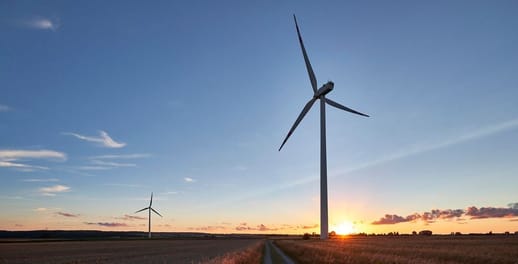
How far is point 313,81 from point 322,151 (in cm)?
1764

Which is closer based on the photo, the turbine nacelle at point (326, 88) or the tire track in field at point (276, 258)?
the tire track in field at point (276, 258)

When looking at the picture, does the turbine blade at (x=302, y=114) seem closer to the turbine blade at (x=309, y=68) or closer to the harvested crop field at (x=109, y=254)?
the turbine blade at (x=309, y=68)

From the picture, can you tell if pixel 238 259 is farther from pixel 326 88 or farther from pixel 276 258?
pixel 326 88

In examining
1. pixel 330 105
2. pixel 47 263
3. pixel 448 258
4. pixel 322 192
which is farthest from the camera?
pixel 330 105

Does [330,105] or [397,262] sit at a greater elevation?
[330,105]

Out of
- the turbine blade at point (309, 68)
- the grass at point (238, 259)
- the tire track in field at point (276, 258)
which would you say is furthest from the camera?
the turbine blade at point (309, 68)

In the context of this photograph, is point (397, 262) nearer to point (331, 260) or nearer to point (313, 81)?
point (331, 260)

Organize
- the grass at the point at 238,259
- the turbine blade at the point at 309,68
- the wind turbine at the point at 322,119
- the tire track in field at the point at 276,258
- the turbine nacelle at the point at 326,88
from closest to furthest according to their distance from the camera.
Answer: the grass at the point at 238,259 < the tire track in field at the point at 276,258 < the wind turbine at the point at 322,119 < the turbine nacelle at the point at 326,88 < the turbine blade at the point at 309,68

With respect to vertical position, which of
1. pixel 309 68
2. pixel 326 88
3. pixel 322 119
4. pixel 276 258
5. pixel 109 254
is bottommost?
pixel 109 254

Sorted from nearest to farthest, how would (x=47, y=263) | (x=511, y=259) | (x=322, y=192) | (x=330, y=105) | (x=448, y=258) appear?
(x=511, y=259) → (x=448, y=258) → (x=47, y=263) → (x=322, y=192) → (x=330, y=105)

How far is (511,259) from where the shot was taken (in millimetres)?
31891

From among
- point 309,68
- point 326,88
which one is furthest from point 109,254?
point 309,68

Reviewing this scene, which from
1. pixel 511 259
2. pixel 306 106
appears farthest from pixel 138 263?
pixel 306 106

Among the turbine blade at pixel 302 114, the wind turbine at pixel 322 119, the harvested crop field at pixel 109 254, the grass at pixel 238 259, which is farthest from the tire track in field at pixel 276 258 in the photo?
the turbine blade at pixel 302 114
